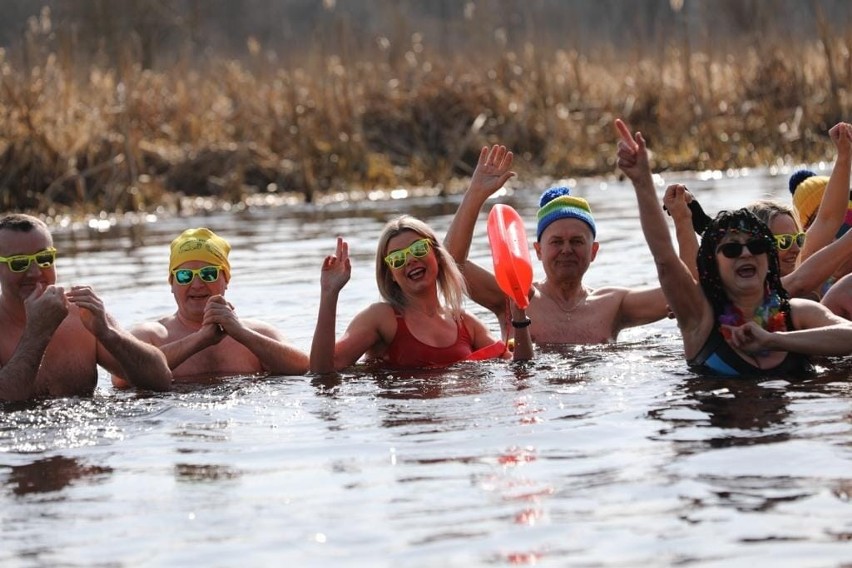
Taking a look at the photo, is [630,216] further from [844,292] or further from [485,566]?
[485,566]

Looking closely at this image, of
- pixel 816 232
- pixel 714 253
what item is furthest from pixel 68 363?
pixel 816 232

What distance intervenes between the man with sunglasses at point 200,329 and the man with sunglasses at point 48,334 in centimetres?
35

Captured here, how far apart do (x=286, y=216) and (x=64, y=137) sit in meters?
2.67

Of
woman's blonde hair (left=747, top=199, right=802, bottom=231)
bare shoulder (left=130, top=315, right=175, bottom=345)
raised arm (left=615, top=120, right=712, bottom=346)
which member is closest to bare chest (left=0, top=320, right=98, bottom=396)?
bare shoulder (left=130, top=315, right=175, bottom=345)

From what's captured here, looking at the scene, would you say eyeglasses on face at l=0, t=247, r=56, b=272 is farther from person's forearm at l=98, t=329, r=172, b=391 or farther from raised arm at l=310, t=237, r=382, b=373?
raised arm at l=310, t=237, r=382, b=373

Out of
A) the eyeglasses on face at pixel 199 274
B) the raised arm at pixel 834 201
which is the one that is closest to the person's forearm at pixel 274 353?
the eyeglasses on face at pixel 199 274

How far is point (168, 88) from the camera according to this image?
21.8 m

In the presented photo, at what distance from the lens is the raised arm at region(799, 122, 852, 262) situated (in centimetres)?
867

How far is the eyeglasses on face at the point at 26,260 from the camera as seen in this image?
7.56m

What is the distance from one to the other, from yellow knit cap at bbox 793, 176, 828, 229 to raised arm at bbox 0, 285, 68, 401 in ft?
14.6

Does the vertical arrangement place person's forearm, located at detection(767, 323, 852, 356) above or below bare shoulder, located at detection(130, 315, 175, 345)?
below

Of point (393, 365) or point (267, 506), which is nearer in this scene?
point (267, 506)

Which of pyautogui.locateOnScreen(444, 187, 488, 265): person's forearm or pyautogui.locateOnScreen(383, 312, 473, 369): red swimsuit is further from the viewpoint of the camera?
pyautogui.locateOnScreen(444, 187, 488, 265): person's forearm

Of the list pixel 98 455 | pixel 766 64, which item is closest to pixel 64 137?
pixel 766 64
